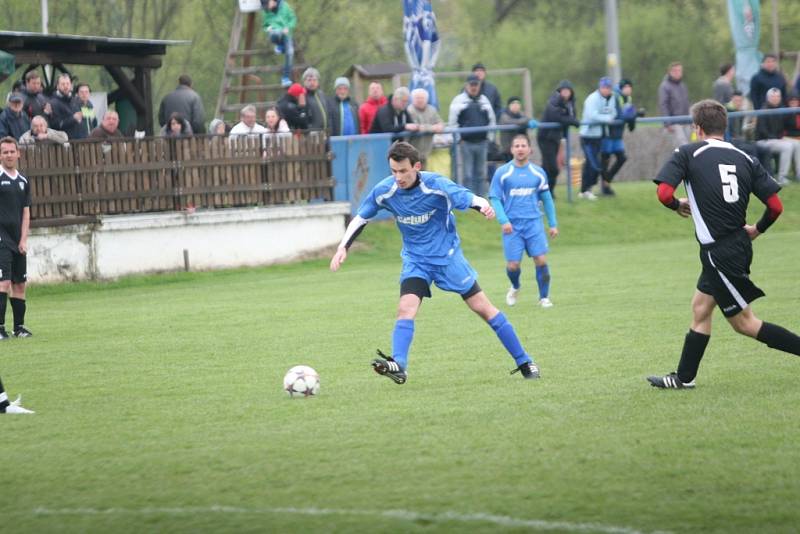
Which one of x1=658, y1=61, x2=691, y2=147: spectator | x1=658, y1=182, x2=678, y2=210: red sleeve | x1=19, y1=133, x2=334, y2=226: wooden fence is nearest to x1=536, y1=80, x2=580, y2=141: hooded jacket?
x1=658, y1=61, x2=691, y2=147: spectator

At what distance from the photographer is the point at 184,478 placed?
6738 mm

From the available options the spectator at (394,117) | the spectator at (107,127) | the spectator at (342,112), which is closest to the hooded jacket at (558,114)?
the spectator at (394,117)

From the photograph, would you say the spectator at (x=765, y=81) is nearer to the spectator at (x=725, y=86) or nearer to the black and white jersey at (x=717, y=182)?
the spectator at (x=725, y=86)

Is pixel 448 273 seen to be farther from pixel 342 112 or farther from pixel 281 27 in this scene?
pixel 281 27

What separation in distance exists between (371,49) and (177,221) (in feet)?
54.8

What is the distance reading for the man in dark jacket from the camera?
19.5m

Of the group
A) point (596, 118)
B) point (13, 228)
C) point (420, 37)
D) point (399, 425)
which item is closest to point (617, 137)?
point (596, 118)

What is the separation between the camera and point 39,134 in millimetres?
18734

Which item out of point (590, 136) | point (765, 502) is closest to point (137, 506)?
point (765, 502)

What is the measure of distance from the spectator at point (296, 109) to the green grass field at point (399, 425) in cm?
640

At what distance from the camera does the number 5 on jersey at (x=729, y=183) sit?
8.47 meters

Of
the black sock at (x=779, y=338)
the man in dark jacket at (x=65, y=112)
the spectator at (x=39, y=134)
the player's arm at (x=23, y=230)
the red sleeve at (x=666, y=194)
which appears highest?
the man in dark jacket at (x=65, y=112)

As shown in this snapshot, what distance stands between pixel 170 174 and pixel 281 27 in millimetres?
5707

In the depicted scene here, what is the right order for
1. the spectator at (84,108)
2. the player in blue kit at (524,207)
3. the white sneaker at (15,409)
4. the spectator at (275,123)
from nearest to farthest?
the white sneaker at (15,409) < the player in blue kit at (524,207) < the spectator at (84,108) < the spectator at (275,123)
